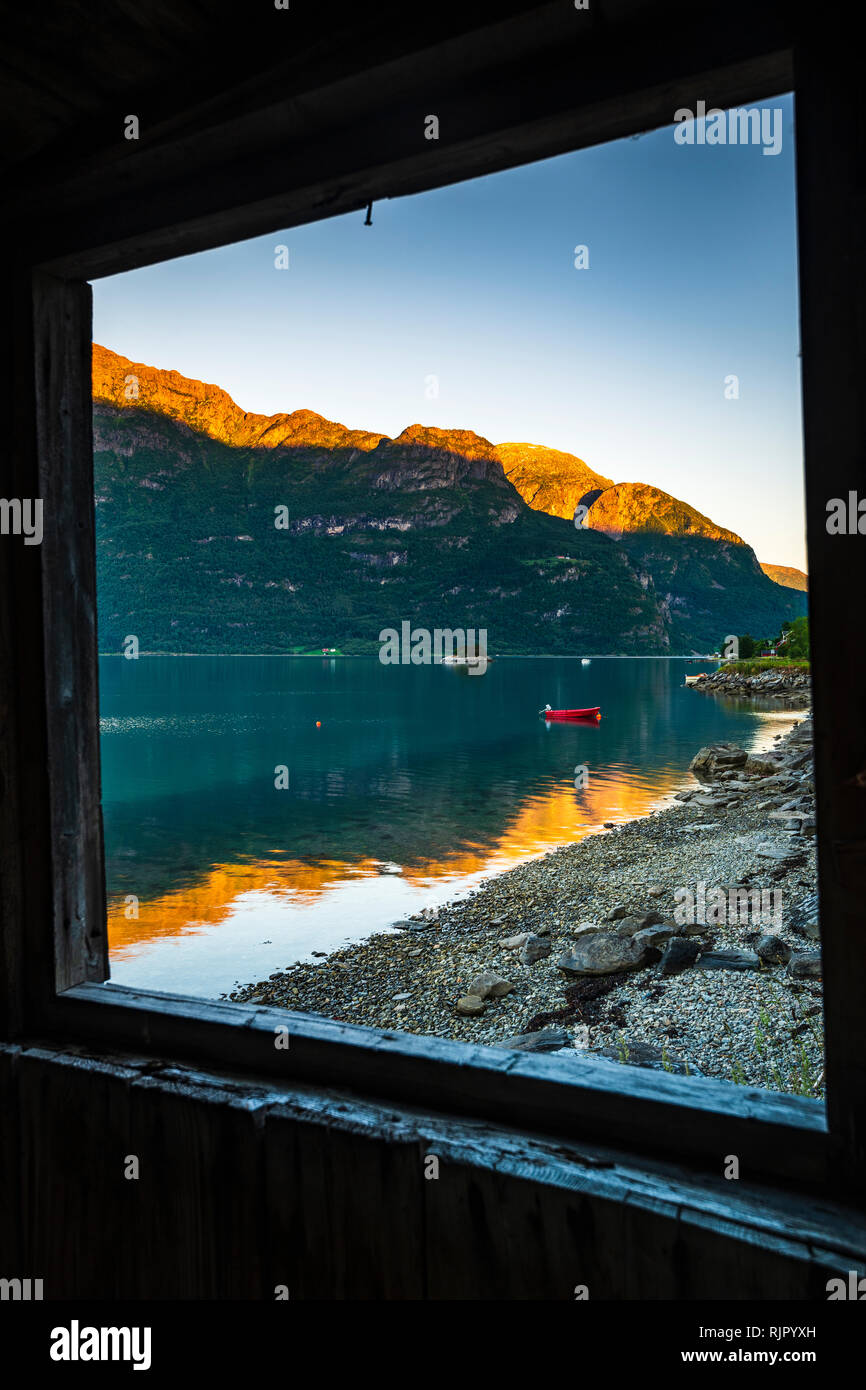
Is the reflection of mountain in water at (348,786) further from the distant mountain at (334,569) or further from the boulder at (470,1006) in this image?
the distant mountain at (334,569)

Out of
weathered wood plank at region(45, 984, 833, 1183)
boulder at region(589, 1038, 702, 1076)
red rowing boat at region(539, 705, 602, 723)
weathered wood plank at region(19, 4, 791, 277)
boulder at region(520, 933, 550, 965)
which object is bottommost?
boulder at region(520, 933, 550, 965)

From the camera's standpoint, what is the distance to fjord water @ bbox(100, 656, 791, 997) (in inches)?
498

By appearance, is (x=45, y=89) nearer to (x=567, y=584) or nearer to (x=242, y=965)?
(x=242, y=965)

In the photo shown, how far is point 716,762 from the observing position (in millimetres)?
26672

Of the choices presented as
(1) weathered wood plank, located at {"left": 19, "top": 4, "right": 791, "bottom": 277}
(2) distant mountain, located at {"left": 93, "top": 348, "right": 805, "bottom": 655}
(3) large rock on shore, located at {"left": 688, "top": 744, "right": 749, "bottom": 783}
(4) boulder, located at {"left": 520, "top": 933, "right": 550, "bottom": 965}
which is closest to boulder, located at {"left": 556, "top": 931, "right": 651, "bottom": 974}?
(4) boulder, located at {"left": 520, "top": 933, "right": 550, "bottom": 965}

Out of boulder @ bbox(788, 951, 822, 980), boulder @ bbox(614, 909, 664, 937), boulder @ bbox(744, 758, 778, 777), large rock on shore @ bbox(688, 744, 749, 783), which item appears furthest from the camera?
large rock on shore @ bbox(688, 744, 749, 783)

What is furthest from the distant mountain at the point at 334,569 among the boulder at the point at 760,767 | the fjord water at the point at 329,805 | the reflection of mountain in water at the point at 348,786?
the boulder at the point at 760,767

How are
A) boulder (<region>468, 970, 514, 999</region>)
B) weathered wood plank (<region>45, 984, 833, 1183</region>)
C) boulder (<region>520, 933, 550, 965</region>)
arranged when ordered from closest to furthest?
weathered wood plank (<region>45, 984, 833, 1183</region>)
boulder (<region>468, 970, 514, 999</region>)
boulder (<region>520, 933, 550, 965</region>)

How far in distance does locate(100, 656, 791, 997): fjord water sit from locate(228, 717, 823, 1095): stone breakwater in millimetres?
1389

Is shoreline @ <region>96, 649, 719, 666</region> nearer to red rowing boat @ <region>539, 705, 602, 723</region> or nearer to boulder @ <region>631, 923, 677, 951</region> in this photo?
red rowing boat @ <region>539, 705, 602, 723</region>

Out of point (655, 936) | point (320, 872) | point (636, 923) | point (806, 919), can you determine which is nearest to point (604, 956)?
point (655, 936)

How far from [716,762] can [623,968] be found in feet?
65.1

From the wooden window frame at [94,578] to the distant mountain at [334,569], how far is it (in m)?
138

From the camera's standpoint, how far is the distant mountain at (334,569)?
14300 cm
